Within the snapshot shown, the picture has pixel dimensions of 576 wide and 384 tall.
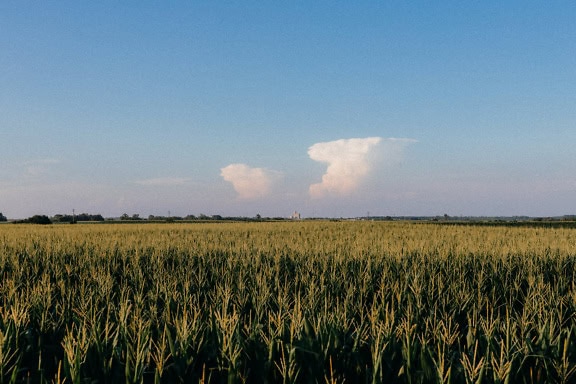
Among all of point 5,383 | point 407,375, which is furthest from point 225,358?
point 5,383

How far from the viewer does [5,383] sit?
10.3ft

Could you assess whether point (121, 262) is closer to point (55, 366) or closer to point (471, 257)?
point (55, 366)

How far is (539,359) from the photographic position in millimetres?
3482

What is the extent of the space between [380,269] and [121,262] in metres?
7.93

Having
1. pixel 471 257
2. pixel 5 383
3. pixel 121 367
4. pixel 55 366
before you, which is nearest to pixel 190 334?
pixel 121 367

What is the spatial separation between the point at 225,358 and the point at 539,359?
2.80 meters

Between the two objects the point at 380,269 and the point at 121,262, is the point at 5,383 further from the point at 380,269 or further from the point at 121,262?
the point at 121,262

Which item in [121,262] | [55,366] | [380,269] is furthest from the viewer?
[121,262]

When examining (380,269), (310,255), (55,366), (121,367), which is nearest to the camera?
(121,367)

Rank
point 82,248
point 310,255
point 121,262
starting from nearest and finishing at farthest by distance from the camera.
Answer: point 310,255, point 121,262, point 82,248

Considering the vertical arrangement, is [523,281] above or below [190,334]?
below

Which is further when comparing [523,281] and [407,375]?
[523,281]

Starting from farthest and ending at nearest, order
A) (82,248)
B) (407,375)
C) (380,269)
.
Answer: (82,248)
(380,269)
(407,375)

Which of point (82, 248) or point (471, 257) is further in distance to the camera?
point (82, 248)
